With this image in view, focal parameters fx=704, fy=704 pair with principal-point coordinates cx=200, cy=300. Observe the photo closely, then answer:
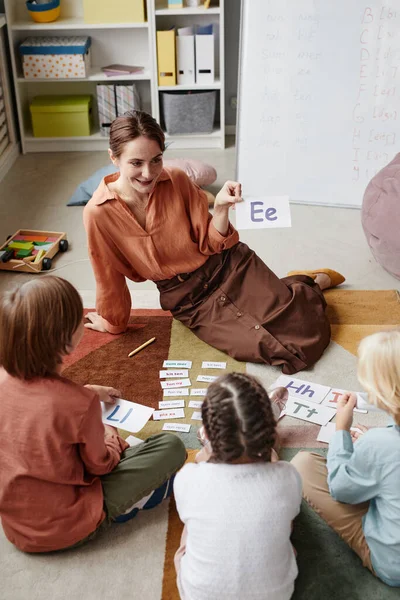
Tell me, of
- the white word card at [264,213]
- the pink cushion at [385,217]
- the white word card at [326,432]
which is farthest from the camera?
the pink cushion at [385,217]

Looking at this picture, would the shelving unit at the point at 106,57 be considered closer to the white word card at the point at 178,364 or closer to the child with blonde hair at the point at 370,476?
the white word card at the point at 178,364

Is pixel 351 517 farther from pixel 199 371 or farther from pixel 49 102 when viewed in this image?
pixel 49 102

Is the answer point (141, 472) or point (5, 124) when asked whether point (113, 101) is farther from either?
point (141, 472)

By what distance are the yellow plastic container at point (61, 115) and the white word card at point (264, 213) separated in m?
2.39

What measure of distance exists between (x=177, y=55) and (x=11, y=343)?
10.2 ft

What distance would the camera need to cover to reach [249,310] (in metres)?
2.60

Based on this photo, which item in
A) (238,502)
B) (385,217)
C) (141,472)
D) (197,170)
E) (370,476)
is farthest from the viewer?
(197,170)

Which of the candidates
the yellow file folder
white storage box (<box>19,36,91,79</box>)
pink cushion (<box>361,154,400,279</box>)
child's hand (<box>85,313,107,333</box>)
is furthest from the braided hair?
white storage box (<box>19,36,91,79</box>)

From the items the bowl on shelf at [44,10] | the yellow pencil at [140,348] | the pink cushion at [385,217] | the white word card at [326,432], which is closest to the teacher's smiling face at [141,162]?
the yellow pencil at [140,348]

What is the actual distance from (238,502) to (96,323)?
1446 mm

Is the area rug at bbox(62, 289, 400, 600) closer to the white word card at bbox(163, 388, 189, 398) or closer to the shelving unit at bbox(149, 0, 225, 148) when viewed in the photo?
the white word card at bbox(163, 388, 189, 398)

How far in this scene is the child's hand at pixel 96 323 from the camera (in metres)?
2.75

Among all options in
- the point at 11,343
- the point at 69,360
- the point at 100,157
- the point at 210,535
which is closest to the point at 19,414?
the point at 11,343

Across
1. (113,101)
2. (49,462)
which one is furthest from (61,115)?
(49,462)
